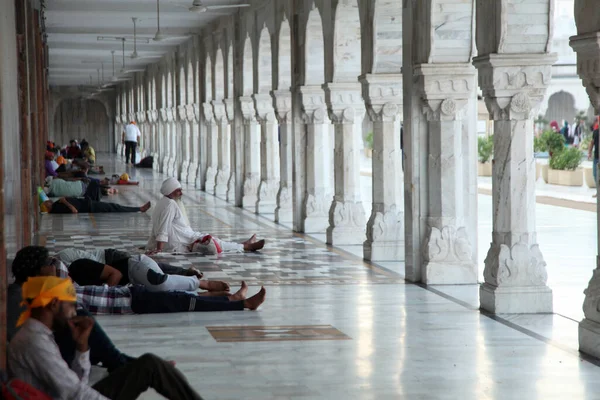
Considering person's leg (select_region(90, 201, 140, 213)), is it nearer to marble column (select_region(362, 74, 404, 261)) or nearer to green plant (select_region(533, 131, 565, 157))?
marble column (select_region(362, 74, 404, 261))

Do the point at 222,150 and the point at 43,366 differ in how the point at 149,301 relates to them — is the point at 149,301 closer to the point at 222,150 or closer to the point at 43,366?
the point at 43,366

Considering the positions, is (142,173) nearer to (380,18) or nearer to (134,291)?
(380,18)

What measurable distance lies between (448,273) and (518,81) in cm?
236

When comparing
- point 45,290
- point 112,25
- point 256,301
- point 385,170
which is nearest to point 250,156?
point 112,25

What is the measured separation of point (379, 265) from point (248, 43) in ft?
30.5

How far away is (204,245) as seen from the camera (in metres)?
12.2

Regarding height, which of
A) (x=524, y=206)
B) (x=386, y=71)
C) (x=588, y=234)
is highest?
(x=386, y=71)

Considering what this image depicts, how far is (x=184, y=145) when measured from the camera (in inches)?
1199

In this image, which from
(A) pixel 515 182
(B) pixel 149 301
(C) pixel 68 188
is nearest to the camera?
(B) pixel 149 301

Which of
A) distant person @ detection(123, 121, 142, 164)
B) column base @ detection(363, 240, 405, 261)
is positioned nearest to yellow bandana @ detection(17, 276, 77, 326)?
column base @ detection(363, 240, 405, 261)

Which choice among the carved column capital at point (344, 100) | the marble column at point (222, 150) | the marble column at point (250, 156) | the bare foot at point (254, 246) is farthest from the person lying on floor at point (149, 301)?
the marble column at point (222, 150)

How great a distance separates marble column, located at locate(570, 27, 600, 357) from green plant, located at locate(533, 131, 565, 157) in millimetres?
19962

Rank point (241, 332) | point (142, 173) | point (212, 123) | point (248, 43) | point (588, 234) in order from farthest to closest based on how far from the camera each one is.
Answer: point (142, 173) < point (212, 123) < point (248, 43) < point (588, 234) < point (241, 332)

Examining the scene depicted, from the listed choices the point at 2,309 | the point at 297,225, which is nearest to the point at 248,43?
the point at 297,225
